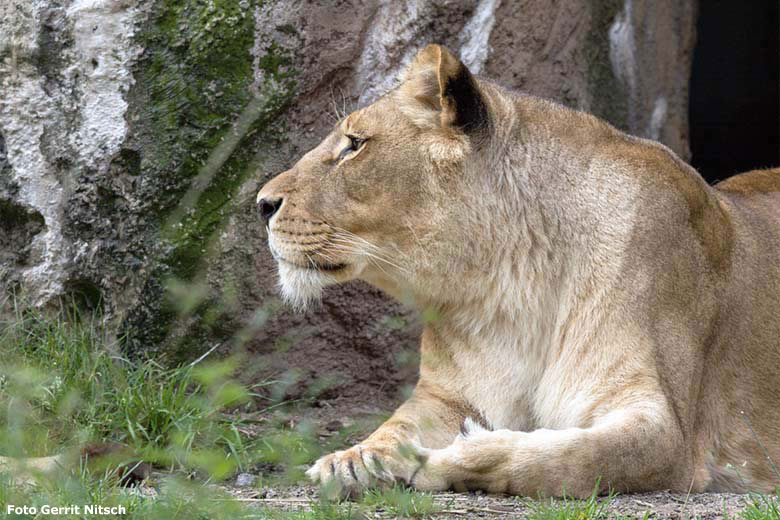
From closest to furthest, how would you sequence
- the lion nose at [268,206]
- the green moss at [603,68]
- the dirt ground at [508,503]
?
the dirt ground at [508,503] < the lion nose at [268,206] < the green moss at [603,68]

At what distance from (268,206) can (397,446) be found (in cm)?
98

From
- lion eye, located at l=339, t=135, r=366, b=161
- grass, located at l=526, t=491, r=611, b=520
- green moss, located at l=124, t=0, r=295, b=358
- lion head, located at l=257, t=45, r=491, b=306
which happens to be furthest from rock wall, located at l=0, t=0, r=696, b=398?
grass, located at l=526, t=491, r=611, b=520

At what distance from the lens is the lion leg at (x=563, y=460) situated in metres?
3.40

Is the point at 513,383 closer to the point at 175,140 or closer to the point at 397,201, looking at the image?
the point at 397,201

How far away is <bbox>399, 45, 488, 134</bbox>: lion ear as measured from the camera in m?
3.86

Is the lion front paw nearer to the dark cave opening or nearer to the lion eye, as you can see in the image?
the lion eye

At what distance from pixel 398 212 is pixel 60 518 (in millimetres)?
1611

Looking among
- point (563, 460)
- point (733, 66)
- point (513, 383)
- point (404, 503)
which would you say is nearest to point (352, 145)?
point (513, 383)

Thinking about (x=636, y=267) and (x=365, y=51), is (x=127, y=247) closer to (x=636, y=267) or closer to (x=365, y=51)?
(x=365, y=51)

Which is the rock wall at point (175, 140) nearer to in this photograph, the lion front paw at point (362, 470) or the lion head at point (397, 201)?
the lion head at point (397, 201)

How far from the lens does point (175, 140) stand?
4656mm

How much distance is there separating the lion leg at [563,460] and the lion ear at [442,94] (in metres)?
1.08

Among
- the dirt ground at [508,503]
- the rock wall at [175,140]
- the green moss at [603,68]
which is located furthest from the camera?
the green moss at [603,68]

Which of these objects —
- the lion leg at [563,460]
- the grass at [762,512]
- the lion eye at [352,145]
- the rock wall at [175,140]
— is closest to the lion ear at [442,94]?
the lion eye at [352,145]
